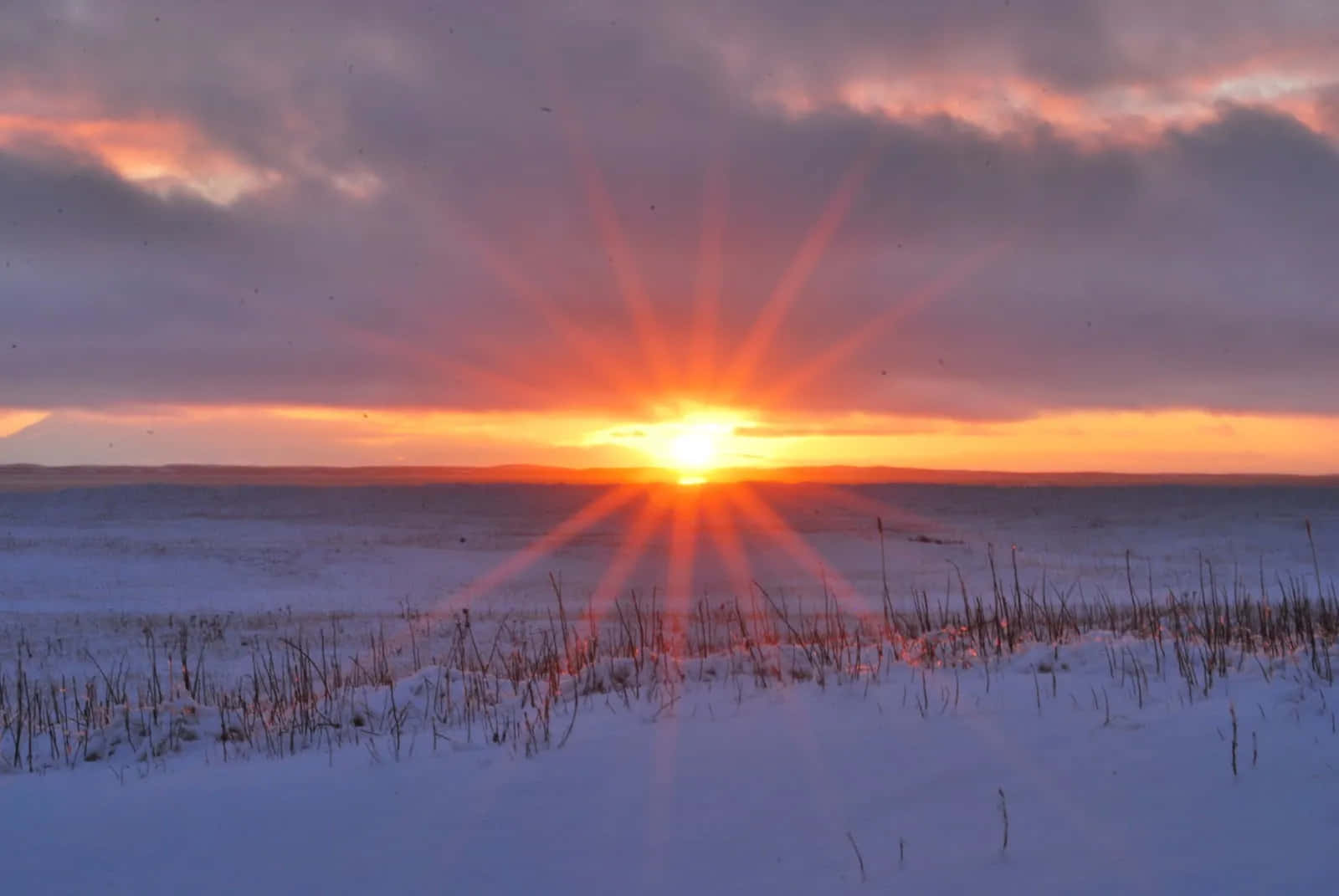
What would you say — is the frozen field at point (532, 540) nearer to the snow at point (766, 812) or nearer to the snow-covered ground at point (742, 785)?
the snow-covered ground at point (742, 785)

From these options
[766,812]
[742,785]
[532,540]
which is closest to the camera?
[766,812]

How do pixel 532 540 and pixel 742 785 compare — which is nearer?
pixel 742 785

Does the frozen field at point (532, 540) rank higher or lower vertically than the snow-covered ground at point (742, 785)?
lower

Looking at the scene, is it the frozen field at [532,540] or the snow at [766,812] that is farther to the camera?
the frozen field at [532,540]

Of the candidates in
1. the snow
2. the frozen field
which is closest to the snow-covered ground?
the snow

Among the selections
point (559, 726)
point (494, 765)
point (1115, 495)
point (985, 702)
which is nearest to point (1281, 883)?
point (985, 702)

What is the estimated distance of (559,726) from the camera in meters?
6.39

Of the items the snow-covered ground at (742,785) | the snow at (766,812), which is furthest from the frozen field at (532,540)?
the snow at (766,812)

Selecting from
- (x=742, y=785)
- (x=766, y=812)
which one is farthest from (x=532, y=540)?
(x=766, y=812)

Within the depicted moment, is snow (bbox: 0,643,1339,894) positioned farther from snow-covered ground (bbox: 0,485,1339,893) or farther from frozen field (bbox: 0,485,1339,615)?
frozen field (bbox: 0,485,1339,615)

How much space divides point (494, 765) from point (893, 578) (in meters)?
24.3

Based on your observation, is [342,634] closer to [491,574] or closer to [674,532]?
[491,574]

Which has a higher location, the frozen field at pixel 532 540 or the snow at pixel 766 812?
the snow at pixel 766 812

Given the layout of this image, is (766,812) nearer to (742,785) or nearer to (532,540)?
(742,785)
